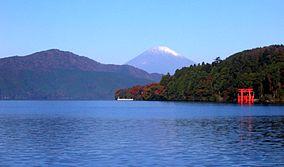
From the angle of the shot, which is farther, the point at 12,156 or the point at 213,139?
the point at 213,139

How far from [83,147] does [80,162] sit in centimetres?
891

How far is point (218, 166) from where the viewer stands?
33906 millimetres

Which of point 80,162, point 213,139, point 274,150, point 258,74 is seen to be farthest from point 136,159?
point 258,74

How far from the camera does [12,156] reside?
A: 1532 inches

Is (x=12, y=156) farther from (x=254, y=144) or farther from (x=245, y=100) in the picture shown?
(x=245, y=100)

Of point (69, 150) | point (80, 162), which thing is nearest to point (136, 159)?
point (80, 162)

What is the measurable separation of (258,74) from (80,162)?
168 meters

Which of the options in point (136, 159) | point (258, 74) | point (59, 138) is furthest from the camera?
point (258, 74)

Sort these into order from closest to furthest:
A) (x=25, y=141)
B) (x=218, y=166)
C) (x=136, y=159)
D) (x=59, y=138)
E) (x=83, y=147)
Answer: (x=218, y=166)
(x=136, y=159)
(x=83, y=147)
(x=25, y=141)
(x=59, y=138)

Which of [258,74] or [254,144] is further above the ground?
[258,74]

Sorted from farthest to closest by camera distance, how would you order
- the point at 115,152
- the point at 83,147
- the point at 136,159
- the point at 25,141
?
the point at 25,141 < the point at 83,147 < the point at 115,152 < the point at 136,159

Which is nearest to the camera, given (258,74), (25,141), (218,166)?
(218,166)

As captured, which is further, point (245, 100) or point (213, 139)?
point (245, 100)

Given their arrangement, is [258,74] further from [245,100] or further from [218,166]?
[218,166]
